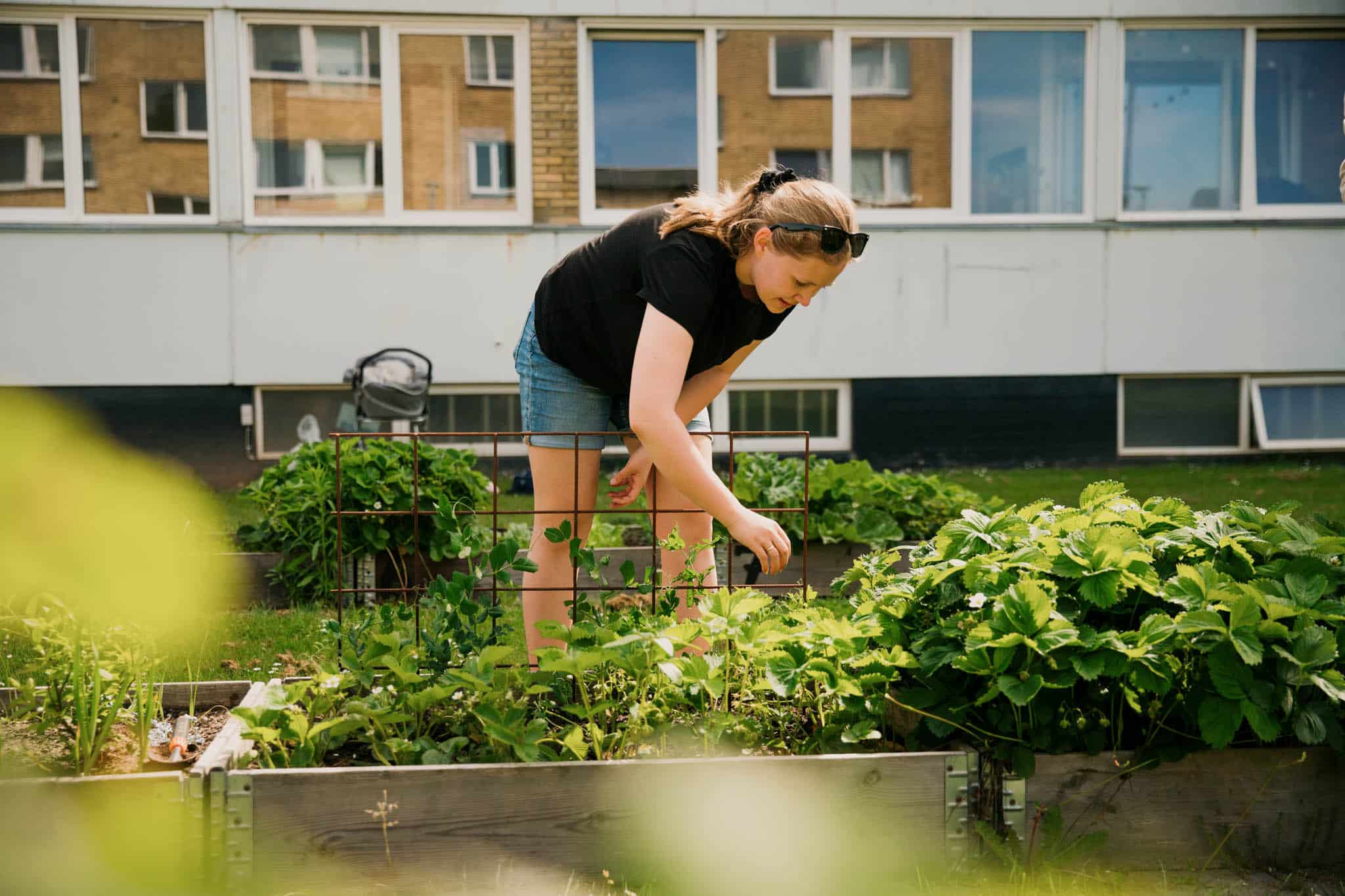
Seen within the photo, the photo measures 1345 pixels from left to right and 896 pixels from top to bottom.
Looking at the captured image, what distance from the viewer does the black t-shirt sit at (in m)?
2.44

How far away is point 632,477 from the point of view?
108 inches

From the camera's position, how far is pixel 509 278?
29.3ft

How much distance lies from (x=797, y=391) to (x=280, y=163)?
14.1 feet

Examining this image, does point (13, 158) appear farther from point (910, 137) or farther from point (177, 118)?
point (910, 137)

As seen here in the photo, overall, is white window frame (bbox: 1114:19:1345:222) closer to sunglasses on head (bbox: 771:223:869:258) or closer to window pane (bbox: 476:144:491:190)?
window pane (bbox: 476:144:491:190)

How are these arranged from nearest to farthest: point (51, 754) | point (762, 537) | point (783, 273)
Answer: point (51, 754), point (762, 537), point (783, 273)

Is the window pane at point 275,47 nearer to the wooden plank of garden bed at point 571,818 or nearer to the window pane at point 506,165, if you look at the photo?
the window pane at point 506,165

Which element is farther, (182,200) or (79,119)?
(182,200)

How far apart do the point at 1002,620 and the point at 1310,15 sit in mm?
9279

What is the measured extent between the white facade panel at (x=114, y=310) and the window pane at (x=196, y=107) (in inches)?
34.0

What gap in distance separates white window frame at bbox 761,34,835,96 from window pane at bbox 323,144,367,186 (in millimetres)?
3196

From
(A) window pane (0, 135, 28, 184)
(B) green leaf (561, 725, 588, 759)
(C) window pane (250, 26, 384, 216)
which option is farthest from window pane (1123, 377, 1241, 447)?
(A) window pane (0, 135, 28, 184)

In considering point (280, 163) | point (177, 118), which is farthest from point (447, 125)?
point (177, 118)

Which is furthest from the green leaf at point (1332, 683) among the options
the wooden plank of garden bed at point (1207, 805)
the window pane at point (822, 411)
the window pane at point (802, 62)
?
the window pane at point (802, 62)
